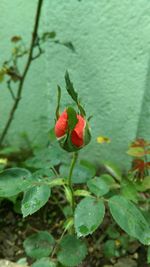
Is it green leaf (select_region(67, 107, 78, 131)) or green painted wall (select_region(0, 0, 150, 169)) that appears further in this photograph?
green painted wall (select_region(0, 0, 150, 169))

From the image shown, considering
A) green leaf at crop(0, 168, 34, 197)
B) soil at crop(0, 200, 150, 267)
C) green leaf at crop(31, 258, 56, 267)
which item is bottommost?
soil at crop(0, 200, 150, 267)

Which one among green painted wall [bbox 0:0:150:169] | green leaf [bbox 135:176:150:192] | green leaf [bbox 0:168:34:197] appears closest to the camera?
green leaf [bbox 0:168:34:197]

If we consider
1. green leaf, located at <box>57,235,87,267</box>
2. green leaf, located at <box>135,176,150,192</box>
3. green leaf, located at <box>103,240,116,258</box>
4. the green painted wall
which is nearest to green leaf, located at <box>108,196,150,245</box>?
green leaf, located at <box>57,235,87,267</box>

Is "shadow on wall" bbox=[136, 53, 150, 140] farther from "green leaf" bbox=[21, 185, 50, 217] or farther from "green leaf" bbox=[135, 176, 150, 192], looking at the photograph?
"green leaf" bbox=[21, 185, 50, 217]

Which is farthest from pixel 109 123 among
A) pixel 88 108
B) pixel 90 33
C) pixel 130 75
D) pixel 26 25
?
pixel 26 25

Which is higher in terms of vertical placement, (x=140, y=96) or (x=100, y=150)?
(x=140, y=96)

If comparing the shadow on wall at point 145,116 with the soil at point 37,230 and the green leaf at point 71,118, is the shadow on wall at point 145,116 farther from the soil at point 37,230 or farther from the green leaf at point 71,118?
the green leaf at point 71,118

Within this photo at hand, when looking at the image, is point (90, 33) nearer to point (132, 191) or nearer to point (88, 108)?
point (88, 108)
